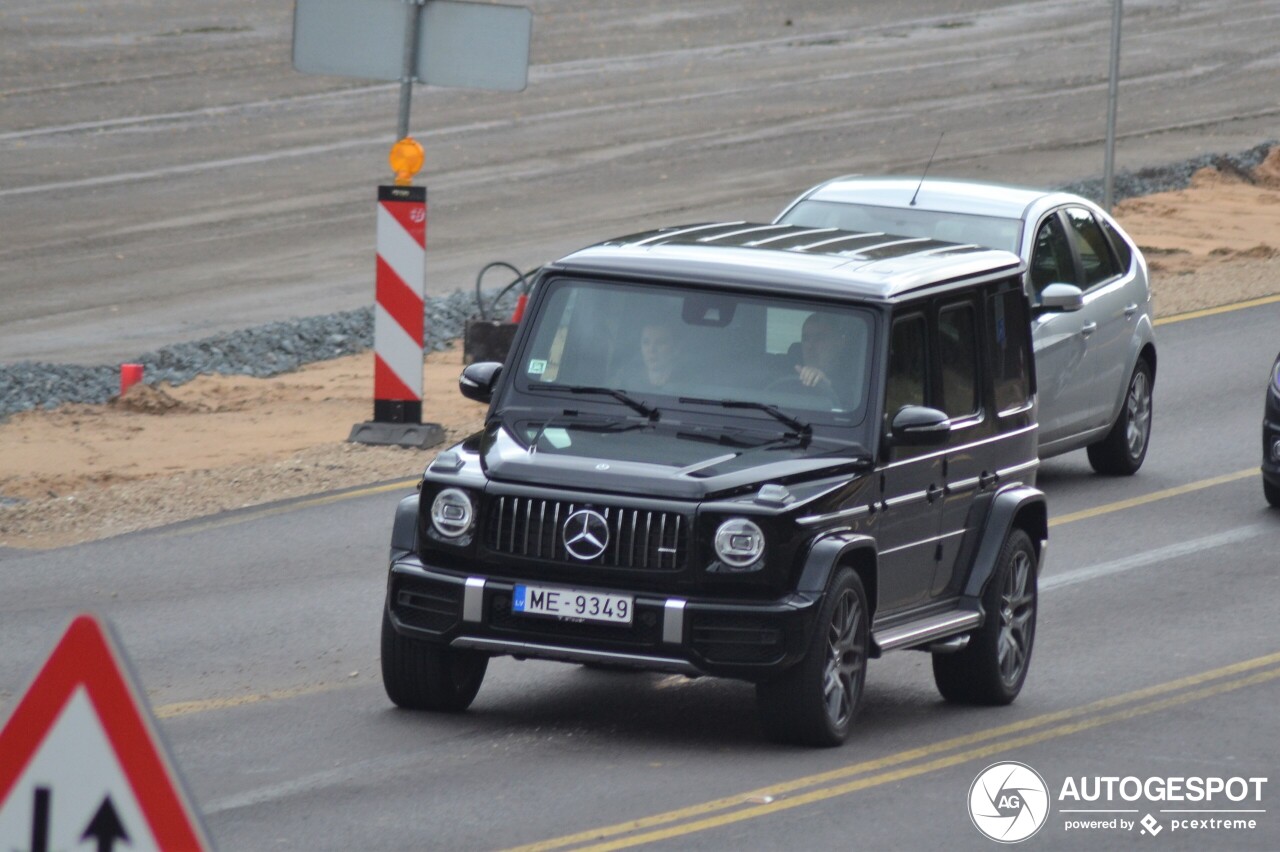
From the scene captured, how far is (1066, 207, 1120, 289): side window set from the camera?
50.2 feet

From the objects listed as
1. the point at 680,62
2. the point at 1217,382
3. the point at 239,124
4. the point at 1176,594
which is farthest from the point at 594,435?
the point at 680,62

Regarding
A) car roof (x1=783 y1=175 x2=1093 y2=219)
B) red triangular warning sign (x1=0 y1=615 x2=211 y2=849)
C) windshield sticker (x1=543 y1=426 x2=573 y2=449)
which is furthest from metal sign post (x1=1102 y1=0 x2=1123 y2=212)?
red triangular warning sign (x1=0 y1=615 x2=211 y2=849)

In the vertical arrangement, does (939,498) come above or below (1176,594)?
above

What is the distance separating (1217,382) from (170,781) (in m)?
15.7

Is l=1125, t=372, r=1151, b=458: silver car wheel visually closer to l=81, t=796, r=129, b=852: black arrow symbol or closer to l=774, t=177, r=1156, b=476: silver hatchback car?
l=774, t=177, r=1156, b=476: silver hatchback car

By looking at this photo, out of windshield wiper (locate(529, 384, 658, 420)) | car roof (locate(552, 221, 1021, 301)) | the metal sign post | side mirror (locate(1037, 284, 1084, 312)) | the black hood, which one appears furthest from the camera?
the metal sign post

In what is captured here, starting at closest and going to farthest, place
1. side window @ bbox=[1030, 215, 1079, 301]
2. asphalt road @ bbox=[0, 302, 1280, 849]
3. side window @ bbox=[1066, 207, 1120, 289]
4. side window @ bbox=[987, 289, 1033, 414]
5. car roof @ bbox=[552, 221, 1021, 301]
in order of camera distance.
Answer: asphalt road @ bbox=[0, 302, 1280, 849] → car roof @ bbox=[552, 221, 1021, 301] → side window @ bbox=[987, 289, 1033, 414] → side window @ bbox=[1030, 215, 1079, 301] → side window @ bbox=[1066, 207, 1120, 289]

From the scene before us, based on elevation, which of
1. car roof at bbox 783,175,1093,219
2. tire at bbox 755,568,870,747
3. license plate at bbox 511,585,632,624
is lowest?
tire at bbox 755,568,870,747

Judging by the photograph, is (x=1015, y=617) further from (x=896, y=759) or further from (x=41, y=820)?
(x=41, y=820)

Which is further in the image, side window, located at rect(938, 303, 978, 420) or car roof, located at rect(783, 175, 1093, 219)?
car roof, located at rect(783, 175, 1093, 219)

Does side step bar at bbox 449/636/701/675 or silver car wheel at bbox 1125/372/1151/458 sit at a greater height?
side step bar at bbox 449/636/701/675

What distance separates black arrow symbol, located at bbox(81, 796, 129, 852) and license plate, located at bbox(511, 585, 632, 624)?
4351 mm

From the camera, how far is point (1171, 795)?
8.55 meters

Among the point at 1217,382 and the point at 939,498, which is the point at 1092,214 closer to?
the point at 1217,382
